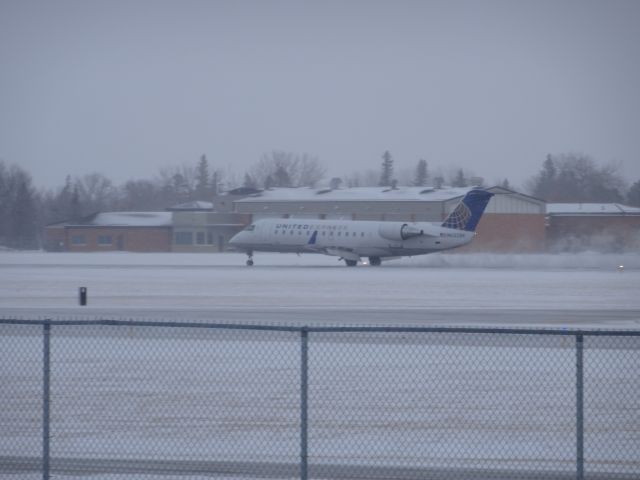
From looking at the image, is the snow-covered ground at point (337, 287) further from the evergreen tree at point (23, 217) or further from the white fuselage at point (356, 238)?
the evergreen tree at point (23, 217)

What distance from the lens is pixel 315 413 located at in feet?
40.3

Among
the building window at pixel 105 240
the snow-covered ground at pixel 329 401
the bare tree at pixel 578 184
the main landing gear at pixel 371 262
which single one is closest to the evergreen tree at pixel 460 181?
the bare tree at pixel 578 184

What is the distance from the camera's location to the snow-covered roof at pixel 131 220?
104894 mm

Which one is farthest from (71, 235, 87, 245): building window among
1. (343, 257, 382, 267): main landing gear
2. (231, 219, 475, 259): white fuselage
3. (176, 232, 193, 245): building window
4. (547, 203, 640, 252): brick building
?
(547, 203, 640, 252): brick building

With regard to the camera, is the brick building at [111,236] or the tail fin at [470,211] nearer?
the tail fin at [470,211]

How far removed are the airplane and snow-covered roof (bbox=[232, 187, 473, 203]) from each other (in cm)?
3154

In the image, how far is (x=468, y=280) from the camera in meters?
46.8

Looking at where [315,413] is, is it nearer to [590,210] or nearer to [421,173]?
[590,210]

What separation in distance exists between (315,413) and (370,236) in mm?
50573

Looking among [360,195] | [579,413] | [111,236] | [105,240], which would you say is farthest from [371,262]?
[579,413]

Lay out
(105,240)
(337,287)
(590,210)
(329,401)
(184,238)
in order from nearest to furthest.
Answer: (329,401)
(337,287)
(590,210)
(184,238)
(105,240)

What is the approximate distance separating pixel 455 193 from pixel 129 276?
54.7 meters

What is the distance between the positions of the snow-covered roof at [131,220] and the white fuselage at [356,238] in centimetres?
4155

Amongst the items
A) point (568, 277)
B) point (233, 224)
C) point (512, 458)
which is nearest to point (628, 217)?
point (233, 224)
